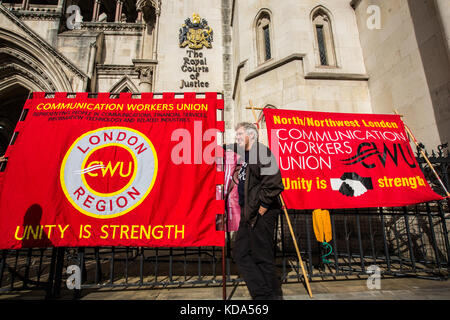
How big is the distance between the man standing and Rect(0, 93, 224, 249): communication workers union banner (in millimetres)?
694

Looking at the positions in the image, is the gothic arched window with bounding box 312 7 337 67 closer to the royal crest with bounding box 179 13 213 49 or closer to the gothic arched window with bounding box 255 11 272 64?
the gothic arched window with bounding box 255 11 272 64

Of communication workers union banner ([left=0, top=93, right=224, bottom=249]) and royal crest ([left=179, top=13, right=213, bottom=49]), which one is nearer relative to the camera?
communication workers union banner ([left=0, top=93, right=224, bottom=249])

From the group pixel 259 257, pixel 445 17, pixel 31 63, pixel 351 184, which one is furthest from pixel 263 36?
pixel 31 63

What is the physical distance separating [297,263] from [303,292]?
691mm

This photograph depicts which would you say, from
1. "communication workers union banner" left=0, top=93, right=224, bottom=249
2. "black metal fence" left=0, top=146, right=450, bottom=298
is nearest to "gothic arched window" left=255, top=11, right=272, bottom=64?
"communication workers union banner" left=0, top=93, right=224, bottom=249

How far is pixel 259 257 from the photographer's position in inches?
98.8

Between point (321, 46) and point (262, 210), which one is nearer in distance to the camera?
point (262, 210)

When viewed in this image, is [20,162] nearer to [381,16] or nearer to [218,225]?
[218,225]

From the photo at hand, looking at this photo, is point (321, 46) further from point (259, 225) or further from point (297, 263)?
point (259, 225)

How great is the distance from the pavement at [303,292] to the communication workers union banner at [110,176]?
2.88 feet

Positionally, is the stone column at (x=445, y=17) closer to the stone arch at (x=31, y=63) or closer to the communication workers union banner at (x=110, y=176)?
the communication workers union banner at (x=110, y=176)

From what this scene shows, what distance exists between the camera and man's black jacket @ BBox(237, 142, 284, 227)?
2.56m

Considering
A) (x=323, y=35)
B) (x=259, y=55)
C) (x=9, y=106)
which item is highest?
(x=9, y=106)

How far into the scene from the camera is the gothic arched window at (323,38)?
8.00m
